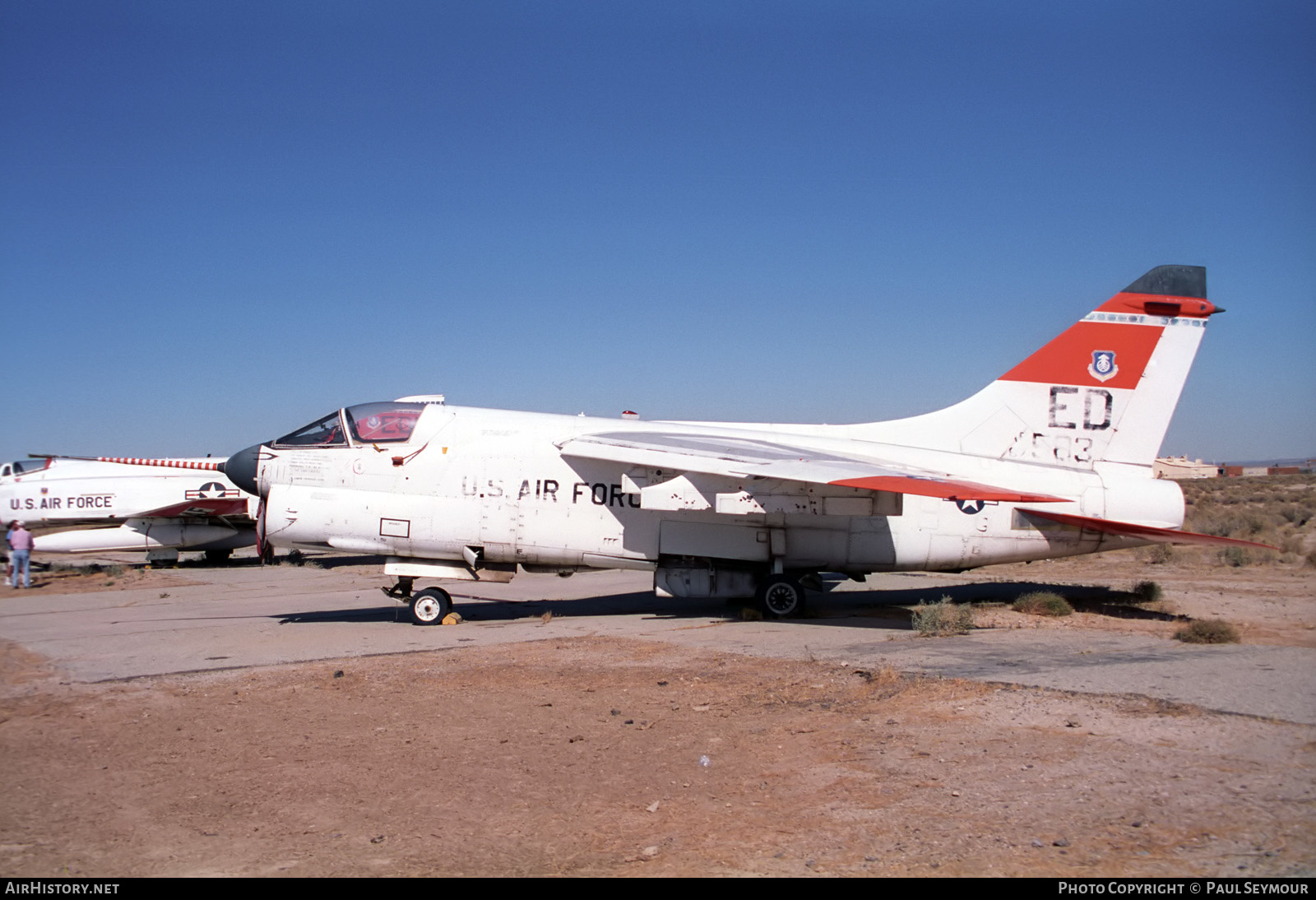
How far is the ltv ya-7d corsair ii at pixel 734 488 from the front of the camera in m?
13.6

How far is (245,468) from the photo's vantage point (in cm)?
1423

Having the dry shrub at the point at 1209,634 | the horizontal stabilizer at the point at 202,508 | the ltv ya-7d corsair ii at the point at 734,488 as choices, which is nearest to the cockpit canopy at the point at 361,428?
the ltv ya-7d corsair ii at the point at 734,488

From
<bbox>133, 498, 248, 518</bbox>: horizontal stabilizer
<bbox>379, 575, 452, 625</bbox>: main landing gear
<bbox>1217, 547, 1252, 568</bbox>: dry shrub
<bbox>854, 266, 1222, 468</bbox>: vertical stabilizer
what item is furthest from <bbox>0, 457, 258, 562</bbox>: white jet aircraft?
<bbox>1217, 547, 1252, 568</bbox>: dry shrub

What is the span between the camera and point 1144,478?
14336 millimetres

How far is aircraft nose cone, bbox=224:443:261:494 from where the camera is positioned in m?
A: 14.2

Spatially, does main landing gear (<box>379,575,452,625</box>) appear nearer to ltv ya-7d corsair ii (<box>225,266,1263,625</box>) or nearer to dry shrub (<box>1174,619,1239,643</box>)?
ltv ya-7d corsair ii (<box>225,266,1263,625</box>)

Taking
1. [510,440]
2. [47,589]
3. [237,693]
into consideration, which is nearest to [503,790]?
[237,693]

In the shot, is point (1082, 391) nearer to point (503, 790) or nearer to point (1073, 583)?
point (1073, 583)

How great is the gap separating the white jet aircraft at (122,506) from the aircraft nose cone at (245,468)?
13378mm

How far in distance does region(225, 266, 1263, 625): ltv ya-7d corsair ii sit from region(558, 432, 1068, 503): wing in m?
0.08

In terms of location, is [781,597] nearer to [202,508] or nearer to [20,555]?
[20,555]

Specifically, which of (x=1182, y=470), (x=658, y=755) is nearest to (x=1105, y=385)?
(x=658, y=755)
